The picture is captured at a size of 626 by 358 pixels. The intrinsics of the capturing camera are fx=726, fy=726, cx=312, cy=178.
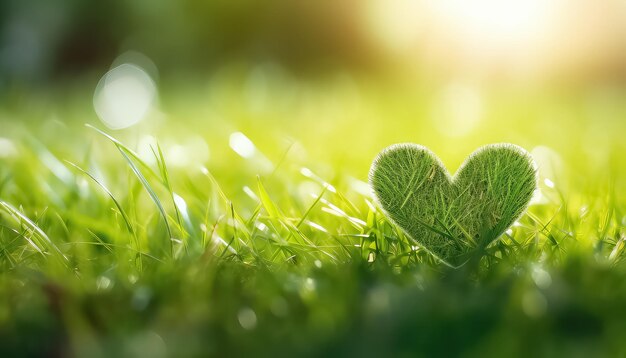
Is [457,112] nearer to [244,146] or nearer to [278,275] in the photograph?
[244,146]

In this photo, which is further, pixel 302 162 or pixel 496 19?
pixel 496 19

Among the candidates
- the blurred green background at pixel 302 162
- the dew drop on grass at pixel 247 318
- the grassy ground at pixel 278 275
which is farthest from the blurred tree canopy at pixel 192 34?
the dew drop on grass at pixel 247 318

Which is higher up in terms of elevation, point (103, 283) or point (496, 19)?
point (496, 19)

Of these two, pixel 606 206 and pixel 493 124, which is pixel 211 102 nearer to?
pixel 493 124

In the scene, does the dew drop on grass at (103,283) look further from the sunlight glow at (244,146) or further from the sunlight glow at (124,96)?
the sunlight glow at (124,96)

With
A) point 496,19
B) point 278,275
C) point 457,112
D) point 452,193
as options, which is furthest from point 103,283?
point 496,19

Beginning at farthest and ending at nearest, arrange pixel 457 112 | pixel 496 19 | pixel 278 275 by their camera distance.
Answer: pixel 496 19
pixel 457 112
pixel 278 275

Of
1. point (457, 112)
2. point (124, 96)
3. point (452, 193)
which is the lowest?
point (452, 193)

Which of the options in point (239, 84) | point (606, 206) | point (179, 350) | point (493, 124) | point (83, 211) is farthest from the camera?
point (239, 84)

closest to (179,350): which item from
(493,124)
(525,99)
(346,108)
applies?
(493,124)
